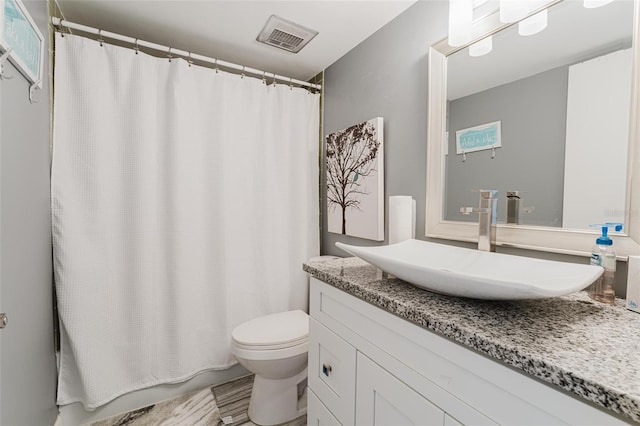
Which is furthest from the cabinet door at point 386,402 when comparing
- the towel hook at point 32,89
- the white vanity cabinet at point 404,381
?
the towel hook at point 32,89

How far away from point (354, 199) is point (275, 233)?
1.99 feet

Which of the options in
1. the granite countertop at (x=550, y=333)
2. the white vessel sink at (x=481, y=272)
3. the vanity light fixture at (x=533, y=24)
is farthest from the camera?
the vanity light fixture at (x=533, y=24)

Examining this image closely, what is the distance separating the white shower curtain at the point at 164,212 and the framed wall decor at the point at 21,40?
0.35 m

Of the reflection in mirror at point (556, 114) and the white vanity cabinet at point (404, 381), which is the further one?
the reflection in mirror at point (556, 114)

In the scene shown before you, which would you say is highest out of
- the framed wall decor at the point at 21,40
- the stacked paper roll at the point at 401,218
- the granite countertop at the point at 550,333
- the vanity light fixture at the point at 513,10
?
the vanity light fixture at the point at 513,10

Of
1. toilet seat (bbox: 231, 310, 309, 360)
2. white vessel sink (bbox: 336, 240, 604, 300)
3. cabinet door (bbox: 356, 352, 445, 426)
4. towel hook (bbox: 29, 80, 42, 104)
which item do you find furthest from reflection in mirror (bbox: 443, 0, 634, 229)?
towel hook (bbox: 29, 80, 42, 104)

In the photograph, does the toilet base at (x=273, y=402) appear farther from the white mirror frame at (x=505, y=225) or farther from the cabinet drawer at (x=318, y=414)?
the white mirror frame at (x=505, y=225)

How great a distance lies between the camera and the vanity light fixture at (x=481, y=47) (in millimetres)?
1146

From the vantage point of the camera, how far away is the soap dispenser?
76 centimetres

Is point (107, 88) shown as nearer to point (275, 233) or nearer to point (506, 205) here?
point (275, 233)

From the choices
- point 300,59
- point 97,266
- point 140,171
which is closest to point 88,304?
point 97,266

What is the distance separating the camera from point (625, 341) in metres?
0.54

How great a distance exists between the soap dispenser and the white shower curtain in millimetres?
1578

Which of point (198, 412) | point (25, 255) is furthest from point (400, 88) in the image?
point (198, 412)
